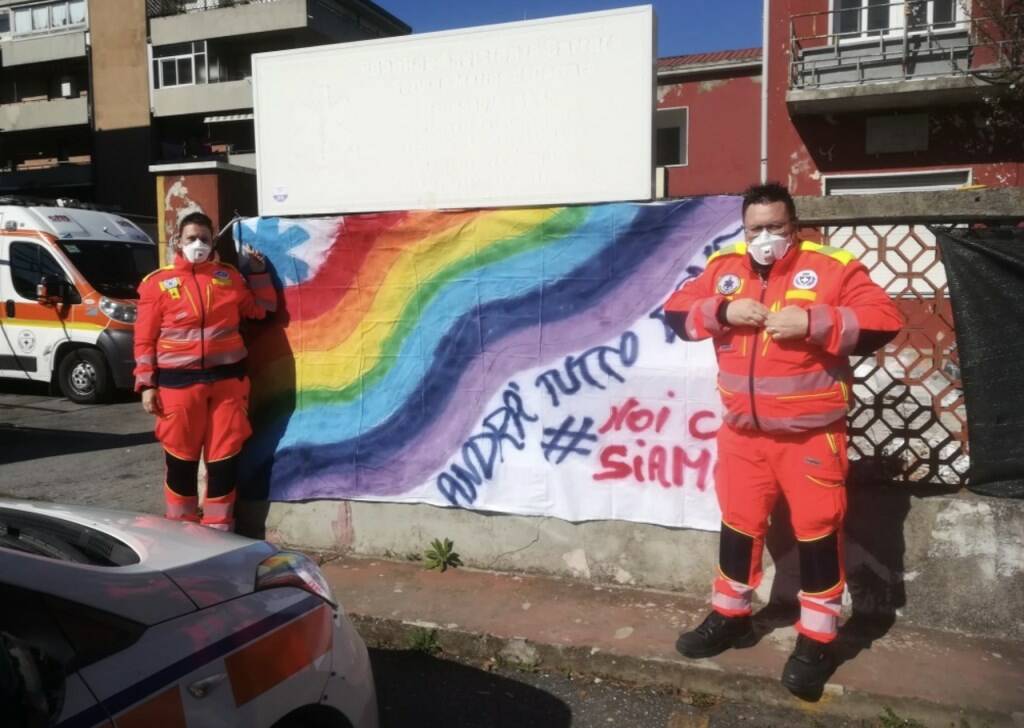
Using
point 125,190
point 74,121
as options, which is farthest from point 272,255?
point 74,121

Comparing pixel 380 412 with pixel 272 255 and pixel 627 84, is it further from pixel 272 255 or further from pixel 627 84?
pixel 627 84

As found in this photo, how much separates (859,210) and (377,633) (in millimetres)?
2989

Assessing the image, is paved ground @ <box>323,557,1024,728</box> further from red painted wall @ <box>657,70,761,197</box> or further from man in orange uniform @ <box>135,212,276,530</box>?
red painted wall @ <box>657,70,761,197</box>

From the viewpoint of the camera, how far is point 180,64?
1298 inches

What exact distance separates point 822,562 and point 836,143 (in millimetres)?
13584

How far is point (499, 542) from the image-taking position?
188 inches

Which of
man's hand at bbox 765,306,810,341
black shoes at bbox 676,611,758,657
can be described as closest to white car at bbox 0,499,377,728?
black shoes at bbox 676,611,758,657

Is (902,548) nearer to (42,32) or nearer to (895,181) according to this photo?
(895,181)

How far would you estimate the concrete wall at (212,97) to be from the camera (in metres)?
32.0

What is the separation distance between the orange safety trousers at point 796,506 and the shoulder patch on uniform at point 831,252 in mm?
637

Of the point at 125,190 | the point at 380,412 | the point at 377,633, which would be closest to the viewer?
the point at 377,633

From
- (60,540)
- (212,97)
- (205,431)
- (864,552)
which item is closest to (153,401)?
(205,431)

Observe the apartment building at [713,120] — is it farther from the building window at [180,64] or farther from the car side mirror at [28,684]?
the building window at [180,64]

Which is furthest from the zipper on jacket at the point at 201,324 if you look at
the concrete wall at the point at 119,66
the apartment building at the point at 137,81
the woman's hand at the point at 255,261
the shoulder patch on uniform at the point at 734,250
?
the concrete wall at the point at 119,66
